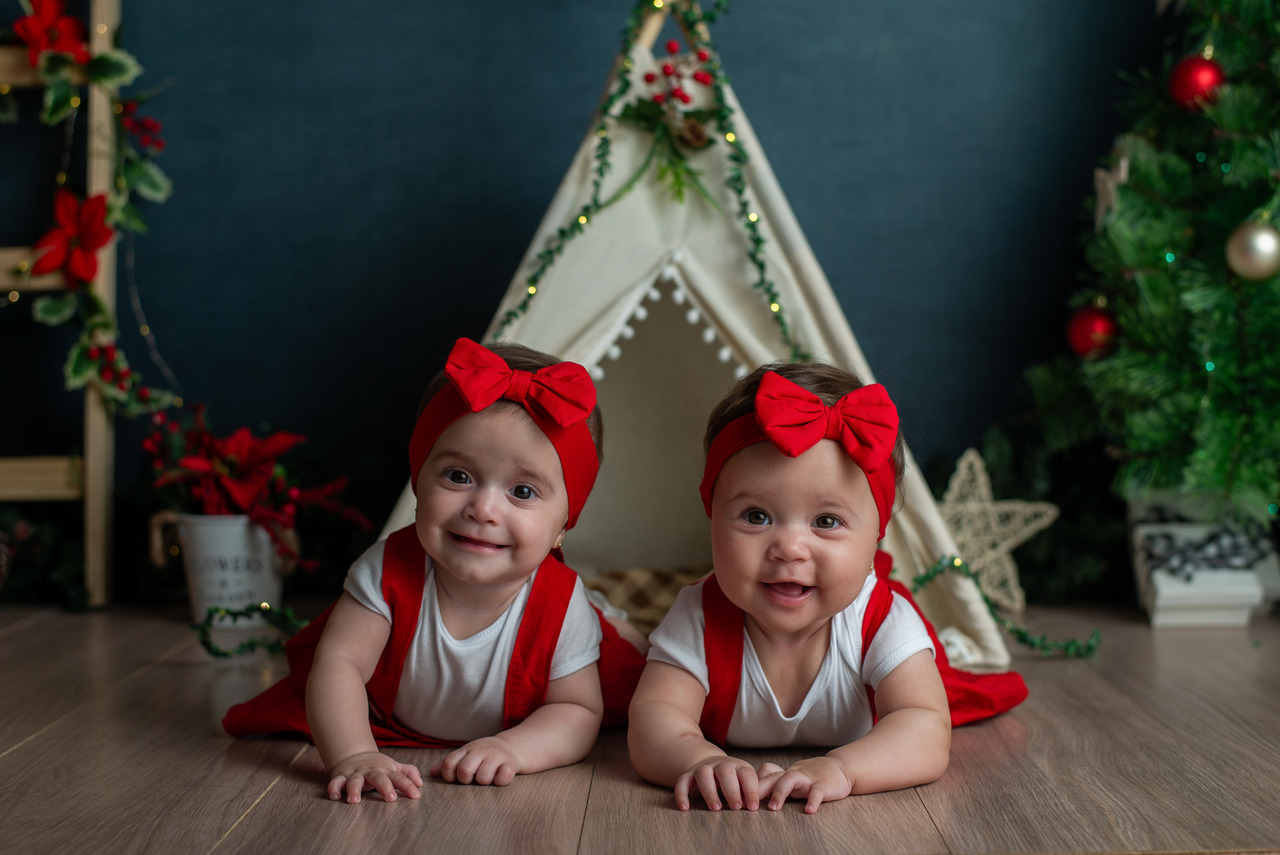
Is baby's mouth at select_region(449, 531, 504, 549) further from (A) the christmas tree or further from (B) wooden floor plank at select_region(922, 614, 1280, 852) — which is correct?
(A) the christmas tree

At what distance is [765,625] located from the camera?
117cm

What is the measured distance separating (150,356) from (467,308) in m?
0.77

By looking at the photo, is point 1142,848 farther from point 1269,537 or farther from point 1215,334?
point 1269,537

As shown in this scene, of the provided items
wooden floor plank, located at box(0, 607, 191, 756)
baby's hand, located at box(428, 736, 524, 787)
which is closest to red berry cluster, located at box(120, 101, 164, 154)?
Answer: wooden floor plank, located at box(0, 607, 191, 756)

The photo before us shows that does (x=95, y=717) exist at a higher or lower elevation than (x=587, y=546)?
lower

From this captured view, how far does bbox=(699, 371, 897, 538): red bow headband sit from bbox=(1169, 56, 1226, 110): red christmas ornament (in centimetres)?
131

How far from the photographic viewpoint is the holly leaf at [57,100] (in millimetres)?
2105

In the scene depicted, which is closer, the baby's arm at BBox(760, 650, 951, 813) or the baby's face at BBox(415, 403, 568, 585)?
the baby's arm at BBox(760, 650, 951, 813)

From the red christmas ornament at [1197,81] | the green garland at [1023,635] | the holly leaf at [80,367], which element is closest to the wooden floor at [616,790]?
the green garland at [1023,635]

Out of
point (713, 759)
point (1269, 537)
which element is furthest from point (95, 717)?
point (1269, 537)

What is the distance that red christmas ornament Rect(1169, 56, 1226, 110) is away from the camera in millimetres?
1962

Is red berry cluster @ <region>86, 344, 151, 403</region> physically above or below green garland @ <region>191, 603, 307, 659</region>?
above

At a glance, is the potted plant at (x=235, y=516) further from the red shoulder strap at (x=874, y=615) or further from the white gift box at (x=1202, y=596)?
the white gift box at (x=1202, y=596)

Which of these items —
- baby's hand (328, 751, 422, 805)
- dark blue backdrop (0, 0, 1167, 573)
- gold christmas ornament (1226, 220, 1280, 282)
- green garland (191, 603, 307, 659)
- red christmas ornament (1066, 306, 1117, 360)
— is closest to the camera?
baby's hand (328, 751, 422, 805)
